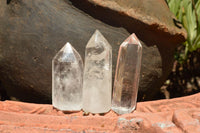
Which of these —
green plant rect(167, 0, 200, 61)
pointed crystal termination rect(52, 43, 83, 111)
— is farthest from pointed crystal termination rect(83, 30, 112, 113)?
green plant rect(167, 0, 200, 61)

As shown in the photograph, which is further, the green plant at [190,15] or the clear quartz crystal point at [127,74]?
the green plant at [190,15]

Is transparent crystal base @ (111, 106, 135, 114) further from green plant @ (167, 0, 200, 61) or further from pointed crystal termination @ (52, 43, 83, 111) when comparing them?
green plant @ (167, 0, 200, 61)

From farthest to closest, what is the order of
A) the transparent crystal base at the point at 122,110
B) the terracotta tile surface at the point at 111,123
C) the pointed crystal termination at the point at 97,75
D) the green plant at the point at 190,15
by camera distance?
the green plant at the point at 190,15 < the transparent crystal base at the point at 122,110 < the pointed crystal termination at the point at 97,75 < the terracotta tile surface at the point at 111,123

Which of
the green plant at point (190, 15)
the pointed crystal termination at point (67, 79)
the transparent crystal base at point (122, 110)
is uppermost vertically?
the green plant at point (190, 15)

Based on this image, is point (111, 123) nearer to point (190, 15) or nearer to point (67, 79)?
point (67, 79)

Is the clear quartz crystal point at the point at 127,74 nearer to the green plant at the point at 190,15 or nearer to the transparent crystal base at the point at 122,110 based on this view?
the transparent crystal base at the point at 122,110

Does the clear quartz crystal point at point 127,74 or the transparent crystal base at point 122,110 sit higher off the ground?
the clear quartz crystal point at point 127,74

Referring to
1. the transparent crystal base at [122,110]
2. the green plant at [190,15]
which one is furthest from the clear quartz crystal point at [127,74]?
the green plant at [190,15]

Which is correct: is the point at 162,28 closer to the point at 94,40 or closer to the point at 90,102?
the point at 94,40
